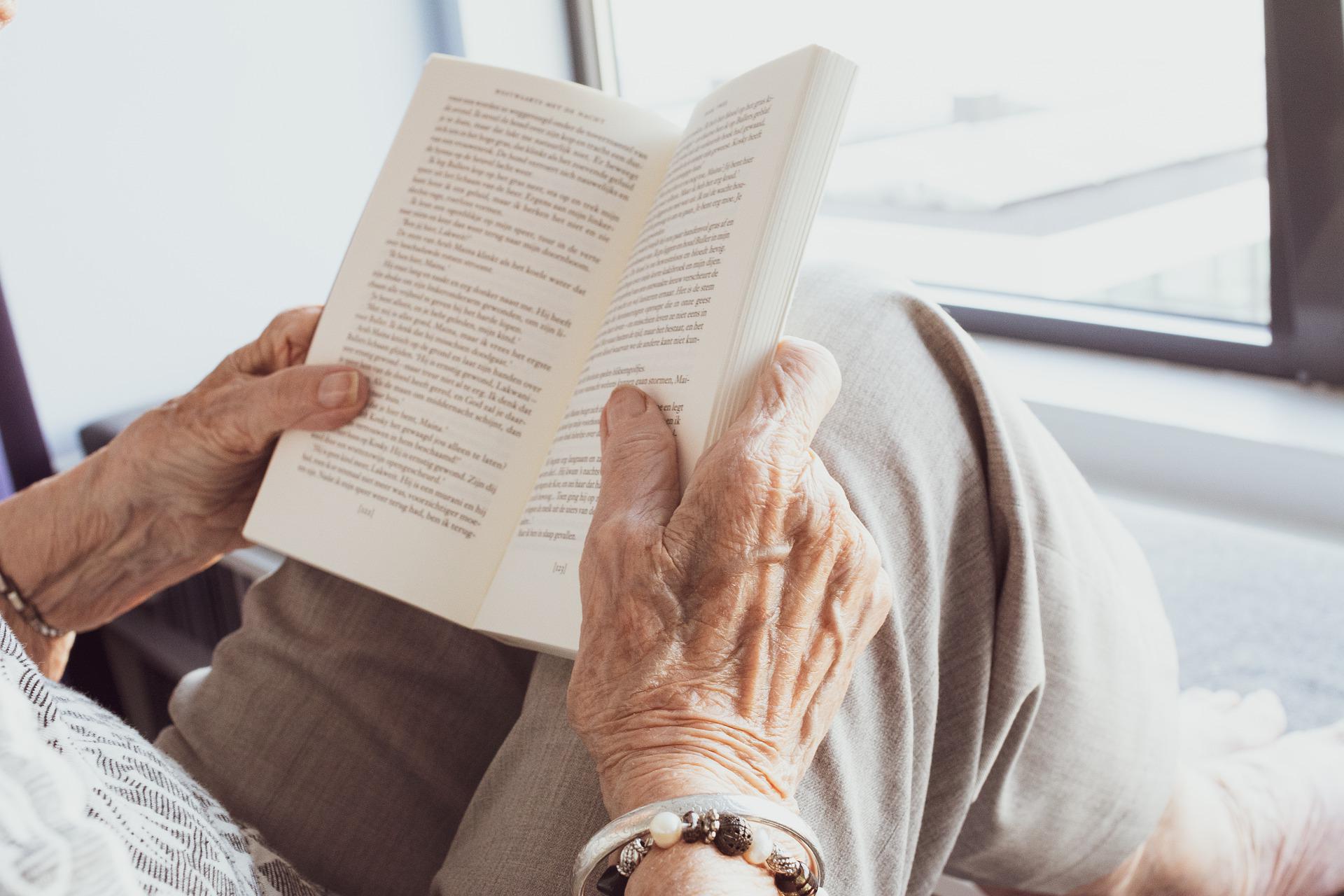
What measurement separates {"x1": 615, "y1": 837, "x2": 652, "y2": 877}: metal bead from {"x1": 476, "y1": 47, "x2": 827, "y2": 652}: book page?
0.42ft

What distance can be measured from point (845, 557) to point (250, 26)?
1.27 meters

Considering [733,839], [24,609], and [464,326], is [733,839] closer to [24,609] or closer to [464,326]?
[464,326]

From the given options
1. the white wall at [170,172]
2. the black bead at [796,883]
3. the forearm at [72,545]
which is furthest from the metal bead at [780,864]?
the white wall at [170,172]

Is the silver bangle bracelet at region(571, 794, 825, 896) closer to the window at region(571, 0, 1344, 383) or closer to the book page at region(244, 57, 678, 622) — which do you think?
the book page at region(244, 57, 678, 622)

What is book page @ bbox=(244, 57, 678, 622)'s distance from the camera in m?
0.64

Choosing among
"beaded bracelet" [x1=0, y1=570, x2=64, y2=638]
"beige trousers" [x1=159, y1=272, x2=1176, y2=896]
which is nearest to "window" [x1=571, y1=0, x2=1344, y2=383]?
"beige trousers" [x1=159, y1=272, x2=1176, y2=896]

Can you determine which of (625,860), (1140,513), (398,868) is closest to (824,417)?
(625,860)

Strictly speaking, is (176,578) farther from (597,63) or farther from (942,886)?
(597,63)

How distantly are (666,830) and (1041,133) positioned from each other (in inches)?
49.8

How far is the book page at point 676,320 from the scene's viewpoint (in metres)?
0.52

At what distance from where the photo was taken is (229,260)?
144 cm

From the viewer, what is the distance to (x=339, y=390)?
2.23 feet

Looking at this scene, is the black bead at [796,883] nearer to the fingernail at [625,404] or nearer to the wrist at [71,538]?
the fingernail at [625,404]

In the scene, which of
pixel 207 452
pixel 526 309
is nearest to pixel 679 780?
pixel 526 309
